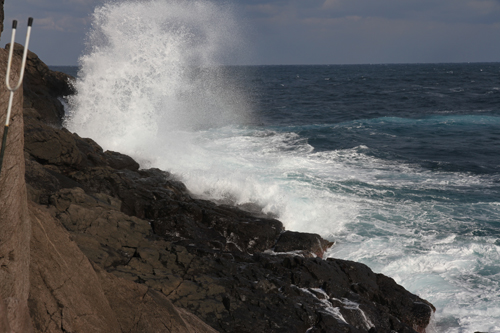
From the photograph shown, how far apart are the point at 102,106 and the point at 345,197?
1058 cm

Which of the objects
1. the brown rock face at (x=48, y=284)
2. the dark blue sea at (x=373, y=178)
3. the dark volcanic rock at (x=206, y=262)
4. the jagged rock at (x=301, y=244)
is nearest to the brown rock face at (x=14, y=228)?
the brown rock face at (x=48, y=284)

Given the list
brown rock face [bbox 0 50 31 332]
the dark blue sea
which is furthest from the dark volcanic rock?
the dark blue sea

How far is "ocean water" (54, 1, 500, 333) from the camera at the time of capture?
898 centimetres

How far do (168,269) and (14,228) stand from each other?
327 cm

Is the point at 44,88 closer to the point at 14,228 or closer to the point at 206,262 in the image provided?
the point at 206,262

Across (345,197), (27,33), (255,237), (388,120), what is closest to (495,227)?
(345,197)

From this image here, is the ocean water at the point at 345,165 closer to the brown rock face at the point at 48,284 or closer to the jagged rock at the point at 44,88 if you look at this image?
the jagged rock at the point at 44,88

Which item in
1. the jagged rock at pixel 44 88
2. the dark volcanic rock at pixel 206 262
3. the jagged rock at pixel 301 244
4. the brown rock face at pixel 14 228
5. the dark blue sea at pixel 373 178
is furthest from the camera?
the jagged rock at pixel 44 88

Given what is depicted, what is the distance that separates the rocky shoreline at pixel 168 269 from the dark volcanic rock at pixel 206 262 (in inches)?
0.7

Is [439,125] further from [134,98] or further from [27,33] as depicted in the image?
[27,33]

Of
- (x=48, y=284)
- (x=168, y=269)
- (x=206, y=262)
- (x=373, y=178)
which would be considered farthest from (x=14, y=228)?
(x=373, y=178)

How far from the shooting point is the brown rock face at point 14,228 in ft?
8.96

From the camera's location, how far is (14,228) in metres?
2.87

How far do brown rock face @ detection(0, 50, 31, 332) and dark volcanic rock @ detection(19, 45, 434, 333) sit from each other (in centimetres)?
96
